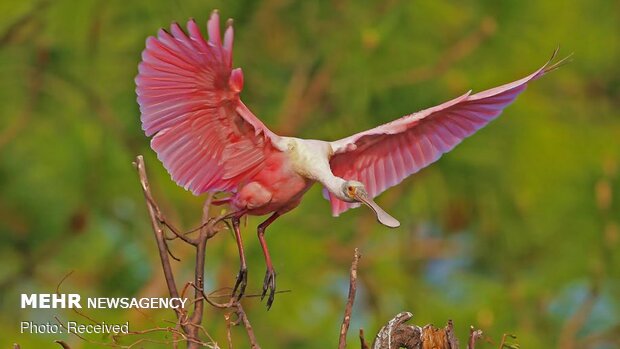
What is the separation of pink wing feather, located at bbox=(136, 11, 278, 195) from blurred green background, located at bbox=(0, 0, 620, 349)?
1.27 metres

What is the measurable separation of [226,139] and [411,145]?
8.7 inches

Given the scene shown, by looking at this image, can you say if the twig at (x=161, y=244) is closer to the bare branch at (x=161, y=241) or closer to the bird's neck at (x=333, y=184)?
the bare branch at (x=161, y=241)

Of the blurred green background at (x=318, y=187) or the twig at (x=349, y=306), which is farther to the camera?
the blurred green background at (x=318, y=187)

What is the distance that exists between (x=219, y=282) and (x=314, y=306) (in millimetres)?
384

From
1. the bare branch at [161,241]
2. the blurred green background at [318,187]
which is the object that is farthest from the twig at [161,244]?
the blurred green background at [318,187]

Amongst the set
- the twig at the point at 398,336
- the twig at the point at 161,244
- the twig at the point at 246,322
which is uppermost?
the twig at the point at 161,244

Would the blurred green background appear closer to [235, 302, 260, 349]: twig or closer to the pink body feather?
the pink body feather

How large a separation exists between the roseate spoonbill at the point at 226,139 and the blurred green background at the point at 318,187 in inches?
50.0

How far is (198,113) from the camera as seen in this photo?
1.24 m

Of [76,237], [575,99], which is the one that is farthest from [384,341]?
[575,99]

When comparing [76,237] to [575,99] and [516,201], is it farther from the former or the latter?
[575,99]

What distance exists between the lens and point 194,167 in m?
1.24

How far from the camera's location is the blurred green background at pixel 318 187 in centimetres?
267

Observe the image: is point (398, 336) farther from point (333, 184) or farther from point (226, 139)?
point (226, 139)
